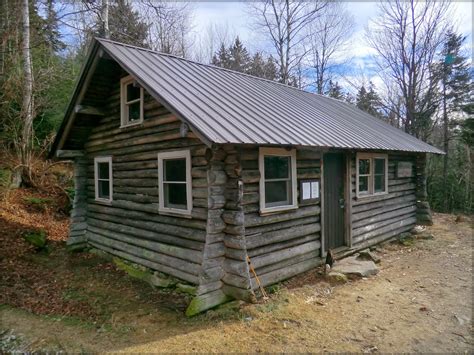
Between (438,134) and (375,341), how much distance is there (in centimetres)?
2871

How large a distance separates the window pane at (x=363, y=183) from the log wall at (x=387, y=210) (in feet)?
0.95

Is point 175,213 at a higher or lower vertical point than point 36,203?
higher

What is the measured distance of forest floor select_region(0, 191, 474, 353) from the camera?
4.80m

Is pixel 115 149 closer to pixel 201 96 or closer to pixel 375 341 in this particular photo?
pixel 201 96

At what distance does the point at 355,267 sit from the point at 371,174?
3281 millimetres

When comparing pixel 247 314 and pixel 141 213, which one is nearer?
pixel 247 314

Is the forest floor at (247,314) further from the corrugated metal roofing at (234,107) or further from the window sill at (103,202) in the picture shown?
the corrugated metal roofing at (234,107)

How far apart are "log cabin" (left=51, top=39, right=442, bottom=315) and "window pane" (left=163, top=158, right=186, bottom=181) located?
0.02m

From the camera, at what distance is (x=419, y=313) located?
18.6 feet

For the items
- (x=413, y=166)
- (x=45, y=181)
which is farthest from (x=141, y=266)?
(x=413, y=166)

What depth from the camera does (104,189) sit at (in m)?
9.89

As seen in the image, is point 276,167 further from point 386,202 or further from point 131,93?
point 386,202

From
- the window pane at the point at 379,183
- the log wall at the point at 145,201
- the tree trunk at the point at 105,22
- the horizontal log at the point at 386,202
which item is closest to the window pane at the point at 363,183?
the horizontal log at the point at 386,202

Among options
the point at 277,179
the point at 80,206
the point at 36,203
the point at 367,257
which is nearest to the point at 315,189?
the point at 277,179
